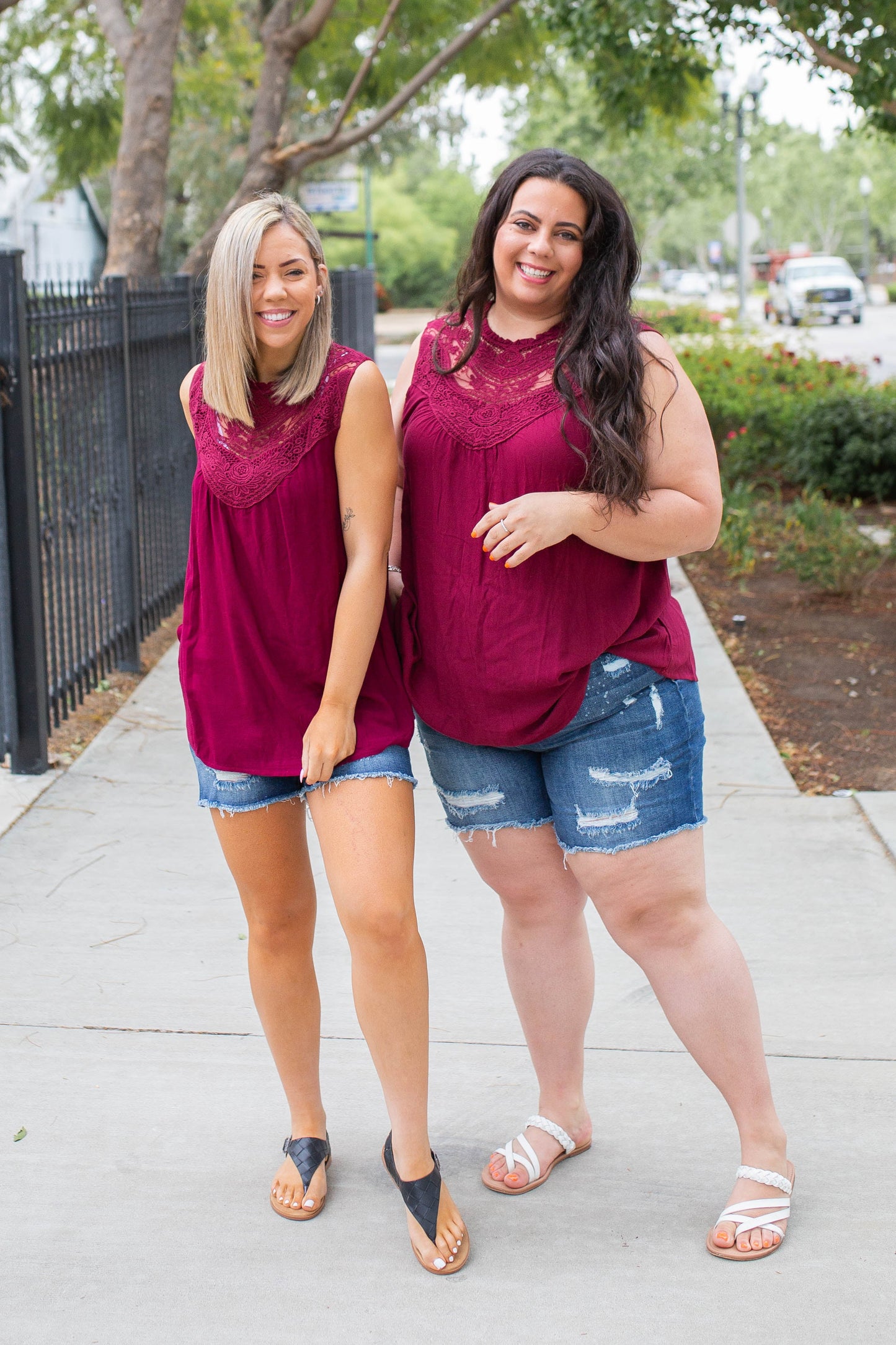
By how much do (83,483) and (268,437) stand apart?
359 cm

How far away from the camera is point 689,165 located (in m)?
38.5

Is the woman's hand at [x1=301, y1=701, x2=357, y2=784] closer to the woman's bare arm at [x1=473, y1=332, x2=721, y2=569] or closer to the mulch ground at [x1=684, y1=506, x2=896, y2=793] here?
the woman's bare arm at [x1=473, y1=332, x2=721, y2=569]

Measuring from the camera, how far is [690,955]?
7.95 feet

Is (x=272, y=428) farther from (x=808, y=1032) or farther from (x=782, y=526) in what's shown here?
(x=782, y=526)

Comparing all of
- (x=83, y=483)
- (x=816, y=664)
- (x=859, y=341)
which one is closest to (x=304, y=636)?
(x=83, y=483)

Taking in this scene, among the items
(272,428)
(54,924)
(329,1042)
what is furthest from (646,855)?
(54,924)

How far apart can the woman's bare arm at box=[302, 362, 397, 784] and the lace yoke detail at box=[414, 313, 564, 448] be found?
0.37 ft

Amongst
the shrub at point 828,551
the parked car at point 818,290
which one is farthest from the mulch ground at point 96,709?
the parked car at point 818,290

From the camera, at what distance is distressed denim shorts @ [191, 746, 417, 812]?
7.72 feet

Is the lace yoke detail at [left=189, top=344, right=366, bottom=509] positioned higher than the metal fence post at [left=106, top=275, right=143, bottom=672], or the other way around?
the lace yoke detail at [left=189, top=344, right=366, bottom=509]

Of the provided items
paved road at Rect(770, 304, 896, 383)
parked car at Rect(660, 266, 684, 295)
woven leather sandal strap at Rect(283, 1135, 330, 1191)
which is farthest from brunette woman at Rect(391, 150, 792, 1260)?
parked car at Rect(660, 266, 684, 295)

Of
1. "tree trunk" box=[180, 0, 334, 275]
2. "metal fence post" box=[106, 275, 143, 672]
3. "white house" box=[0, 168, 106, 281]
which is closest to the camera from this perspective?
"metal fence post" box=[106, 275, 143, 672]

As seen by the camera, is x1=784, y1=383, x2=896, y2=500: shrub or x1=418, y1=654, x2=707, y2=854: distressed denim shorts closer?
x1=418, y1=654, x2=707, y2=854: distressed denim shorts

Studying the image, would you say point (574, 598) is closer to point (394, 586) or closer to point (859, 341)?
point (394, 586)
